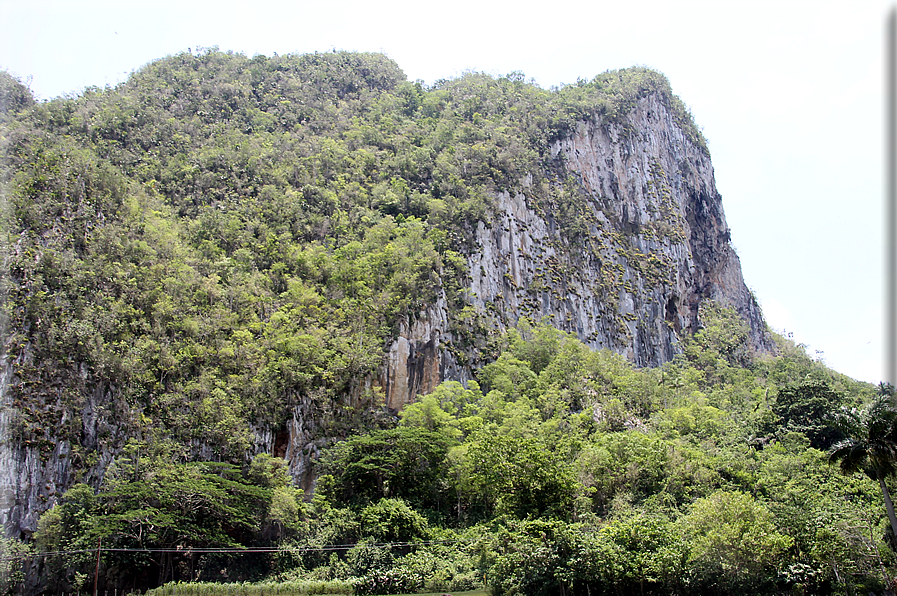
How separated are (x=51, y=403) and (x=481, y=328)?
90.4 ft

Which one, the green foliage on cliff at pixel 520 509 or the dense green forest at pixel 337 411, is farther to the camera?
the dense green forest at pixel 337 411

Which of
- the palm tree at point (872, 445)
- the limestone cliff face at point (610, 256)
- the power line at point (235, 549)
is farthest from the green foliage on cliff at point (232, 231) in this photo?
the palm tree at point (872, 445)

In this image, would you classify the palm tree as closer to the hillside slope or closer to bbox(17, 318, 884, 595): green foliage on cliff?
bbox(17, 318, 884, 595): green foliage on cliff

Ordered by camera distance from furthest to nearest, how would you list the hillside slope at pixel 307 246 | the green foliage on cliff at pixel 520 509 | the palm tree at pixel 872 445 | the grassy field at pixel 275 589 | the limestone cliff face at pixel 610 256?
1. the limestone cliff face at pixel 610 256
2. the hillside slope at pixel 307 246
3. the grassy field at pixel 275 589
4. the green foliage on cliff at pixel 520 509
5. the palm tree at pixel 872 445

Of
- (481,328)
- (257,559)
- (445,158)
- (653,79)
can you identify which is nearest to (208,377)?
(257,559)

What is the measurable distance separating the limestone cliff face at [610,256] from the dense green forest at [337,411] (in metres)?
2.26

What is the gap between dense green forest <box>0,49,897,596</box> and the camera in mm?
25297

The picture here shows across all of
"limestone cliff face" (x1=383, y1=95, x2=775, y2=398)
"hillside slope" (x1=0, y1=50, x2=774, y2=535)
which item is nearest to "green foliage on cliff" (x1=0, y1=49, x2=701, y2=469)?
"hillside slope" (x1=0, y1=50, x2=774, y2=535)

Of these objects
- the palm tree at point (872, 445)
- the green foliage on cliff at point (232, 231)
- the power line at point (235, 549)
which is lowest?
the power line at point (235, 549)

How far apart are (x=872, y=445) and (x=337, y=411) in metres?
26.0

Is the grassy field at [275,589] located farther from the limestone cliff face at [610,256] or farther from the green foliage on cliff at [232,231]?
the limestone cliff face at [610,256]

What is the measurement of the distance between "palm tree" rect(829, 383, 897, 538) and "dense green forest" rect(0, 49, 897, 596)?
15 centimetres

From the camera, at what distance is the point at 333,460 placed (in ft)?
111

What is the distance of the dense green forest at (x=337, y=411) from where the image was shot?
2530cm
